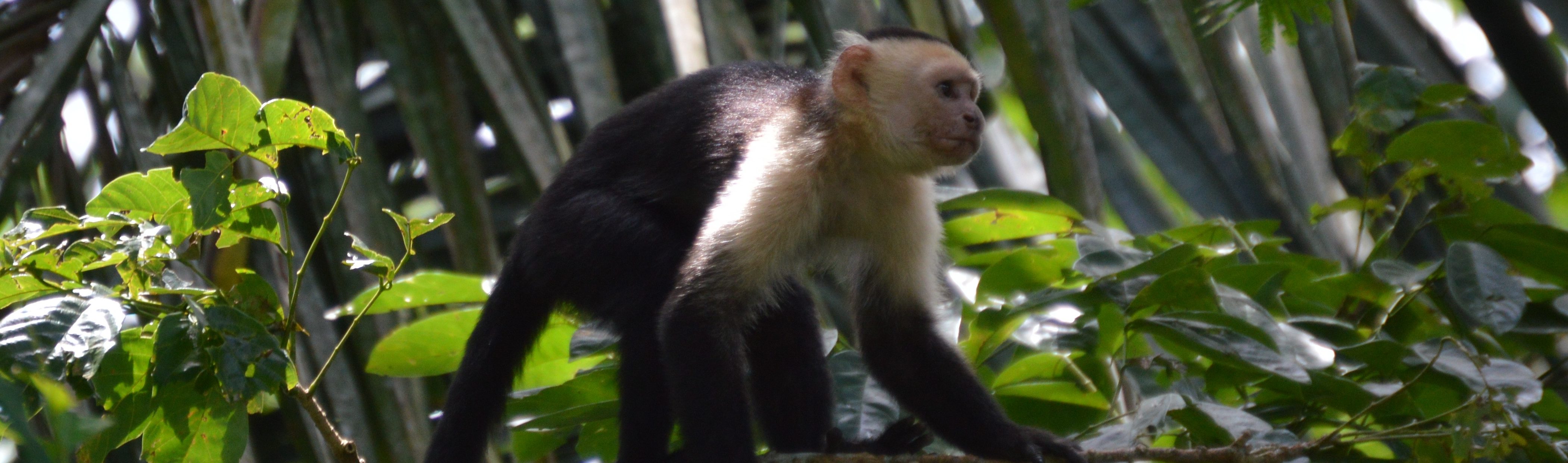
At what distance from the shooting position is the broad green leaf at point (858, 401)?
258 centimetres

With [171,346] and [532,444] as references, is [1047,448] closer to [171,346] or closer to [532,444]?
[532,444]

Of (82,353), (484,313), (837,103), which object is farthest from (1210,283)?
(82,353)

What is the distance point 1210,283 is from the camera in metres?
2.25

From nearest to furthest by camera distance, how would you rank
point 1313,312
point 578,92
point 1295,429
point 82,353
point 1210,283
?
point 82,353
point 1210,283
point 1295,429
point 1313,312
point 578,92

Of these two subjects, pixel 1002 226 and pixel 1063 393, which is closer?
pixel 1063 393

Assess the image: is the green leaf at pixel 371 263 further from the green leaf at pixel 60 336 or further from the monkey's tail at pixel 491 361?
the monkey's tail at pixel 491 361

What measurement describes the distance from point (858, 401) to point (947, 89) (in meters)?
0.85

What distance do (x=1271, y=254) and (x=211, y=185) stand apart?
213 cm

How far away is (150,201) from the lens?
1896 millimetres

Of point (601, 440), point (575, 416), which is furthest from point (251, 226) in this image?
point (601, 440)

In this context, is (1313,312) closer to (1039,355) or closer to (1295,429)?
(1295,429)

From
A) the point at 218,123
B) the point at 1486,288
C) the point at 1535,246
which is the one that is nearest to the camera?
the point at 218,123

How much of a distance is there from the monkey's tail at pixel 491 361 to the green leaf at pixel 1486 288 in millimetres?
1906

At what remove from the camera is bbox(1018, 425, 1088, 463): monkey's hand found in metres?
2.47
